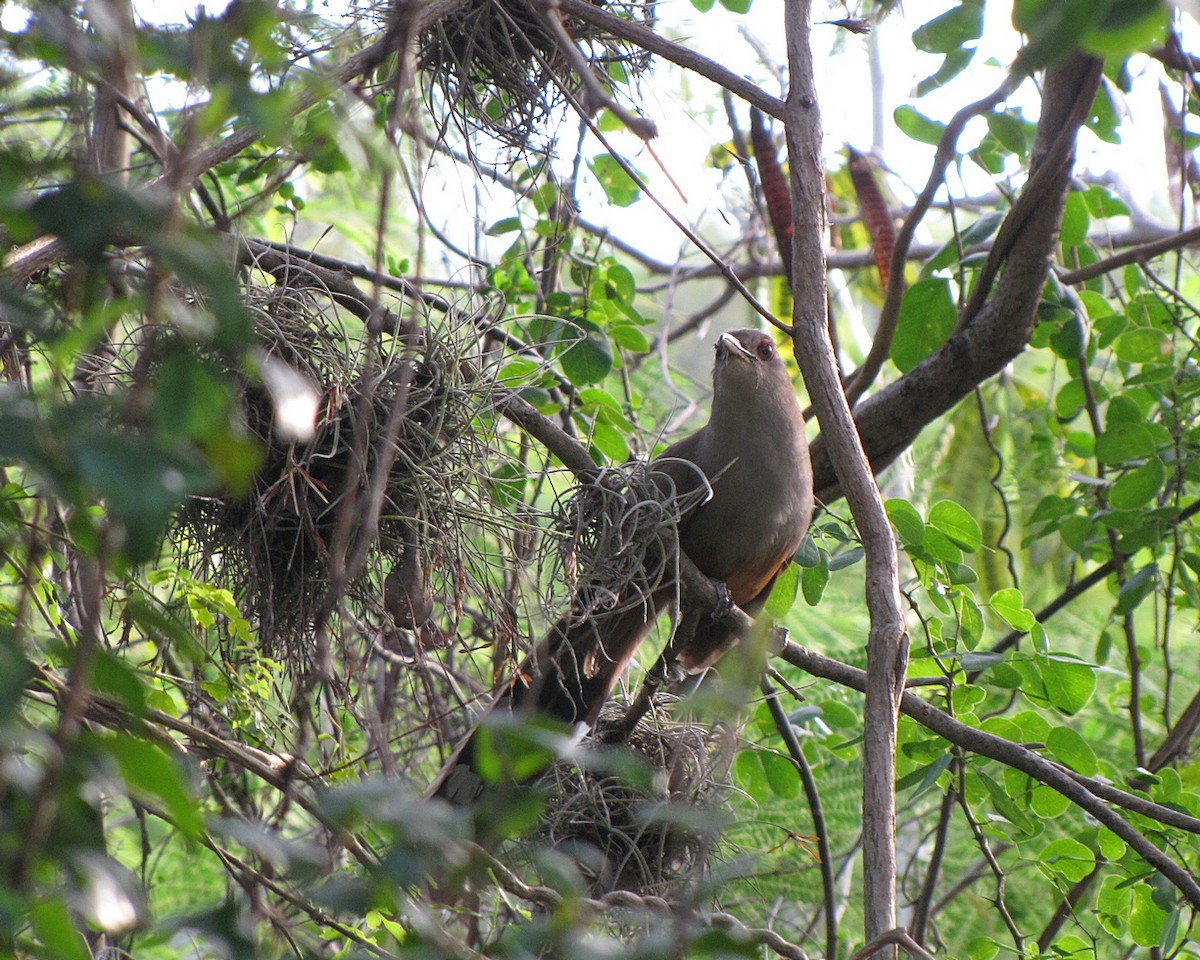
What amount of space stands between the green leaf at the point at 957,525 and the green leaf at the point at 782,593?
766 mm

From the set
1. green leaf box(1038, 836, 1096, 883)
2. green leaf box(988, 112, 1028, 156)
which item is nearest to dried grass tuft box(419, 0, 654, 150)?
green leaf box(988, 112, 1028, 156)

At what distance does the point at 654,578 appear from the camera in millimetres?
3234

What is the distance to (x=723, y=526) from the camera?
3750mm

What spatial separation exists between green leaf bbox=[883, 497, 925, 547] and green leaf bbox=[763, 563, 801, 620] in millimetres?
753

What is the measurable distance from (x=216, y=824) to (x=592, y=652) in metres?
2.19

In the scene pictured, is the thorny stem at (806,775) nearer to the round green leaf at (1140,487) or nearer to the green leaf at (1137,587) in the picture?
the green leaf at (1137,587)

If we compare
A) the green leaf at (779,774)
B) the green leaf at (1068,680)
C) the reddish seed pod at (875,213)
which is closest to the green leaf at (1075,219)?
the reddish seed pod at (875,213)

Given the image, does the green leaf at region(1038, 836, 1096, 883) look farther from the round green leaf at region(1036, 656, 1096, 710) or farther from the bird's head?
the bird's head

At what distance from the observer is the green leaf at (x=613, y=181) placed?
4324 mm

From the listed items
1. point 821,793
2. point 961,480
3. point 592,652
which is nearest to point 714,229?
point 961,480

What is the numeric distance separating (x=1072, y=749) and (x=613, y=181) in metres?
2.55

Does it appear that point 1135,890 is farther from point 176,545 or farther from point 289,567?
point 176,545

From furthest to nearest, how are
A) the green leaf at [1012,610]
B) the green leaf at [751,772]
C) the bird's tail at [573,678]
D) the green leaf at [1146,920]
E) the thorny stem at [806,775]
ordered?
the green leaf at [751,772] → the thorny stem at [806,775] → the bird's tail at [573,678] → the green leaf at [1012,610] → the green leaf at [1146,920]

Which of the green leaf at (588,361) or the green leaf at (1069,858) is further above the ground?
the green leaf at (588,361)
